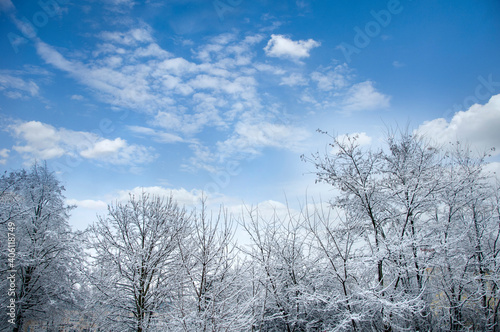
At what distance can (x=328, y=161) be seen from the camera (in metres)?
9.28

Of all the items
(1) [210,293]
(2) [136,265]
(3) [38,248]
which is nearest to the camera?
(1) [210,293]

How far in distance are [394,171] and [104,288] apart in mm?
12574

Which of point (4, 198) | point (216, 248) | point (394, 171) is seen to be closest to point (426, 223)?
point (394, 171)

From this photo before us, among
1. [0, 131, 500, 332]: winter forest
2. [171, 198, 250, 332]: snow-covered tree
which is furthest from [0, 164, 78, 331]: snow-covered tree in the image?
[171, 198, 250, 332]: snow-covered tree

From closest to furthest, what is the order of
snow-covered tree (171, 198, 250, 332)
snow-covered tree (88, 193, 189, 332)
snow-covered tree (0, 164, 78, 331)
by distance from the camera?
snow-covered tree (171, 198, 250, 332) < snow-covered tree (88, 193, 189, 332) < snow-covered tree (0, 164, 78, 331)

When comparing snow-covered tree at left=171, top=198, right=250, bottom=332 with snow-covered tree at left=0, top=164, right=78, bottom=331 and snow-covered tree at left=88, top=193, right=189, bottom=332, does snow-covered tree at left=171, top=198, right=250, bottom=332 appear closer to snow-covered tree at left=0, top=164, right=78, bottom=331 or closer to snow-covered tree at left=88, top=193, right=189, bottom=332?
snow-covered tree at left=88, top=193, right=189, bottom=332

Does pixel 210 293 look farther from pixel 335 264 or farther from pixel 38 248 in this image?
pixel 38 248

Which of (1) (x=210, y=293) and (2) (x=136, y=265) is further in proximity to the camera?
(2) (x=136, y=265)

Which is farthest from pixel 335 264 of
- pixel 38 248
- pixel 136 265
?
pixel 38 248

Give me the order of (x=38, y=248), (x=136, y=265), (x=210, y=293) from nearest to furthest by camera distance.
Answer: (x=210, y=293)
(x=136, y=265)
(x=38, y=248)

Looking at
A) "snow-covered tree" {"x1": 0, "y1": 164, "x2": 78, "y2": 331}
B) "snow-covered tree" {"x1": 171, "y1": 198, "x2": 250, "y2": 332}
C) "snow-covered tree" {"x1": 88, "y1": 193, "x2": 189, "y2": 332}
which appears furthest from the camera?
"snow-covered tree" {"x1": 0, "y1": 164, "x2": 78, "y2": 331}

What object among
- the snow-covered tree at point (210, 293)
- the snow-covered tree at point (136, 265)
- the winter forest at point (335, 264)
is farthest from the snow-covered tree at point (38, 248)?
the snow-covered tree at point (210, 293)

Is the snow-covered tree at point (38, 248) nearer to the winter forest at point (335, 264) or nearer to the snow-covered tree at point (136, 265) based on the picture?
the winter forest at point (335, 264)

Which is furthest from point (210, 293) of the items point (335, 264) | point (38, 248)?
point (38, 248)
